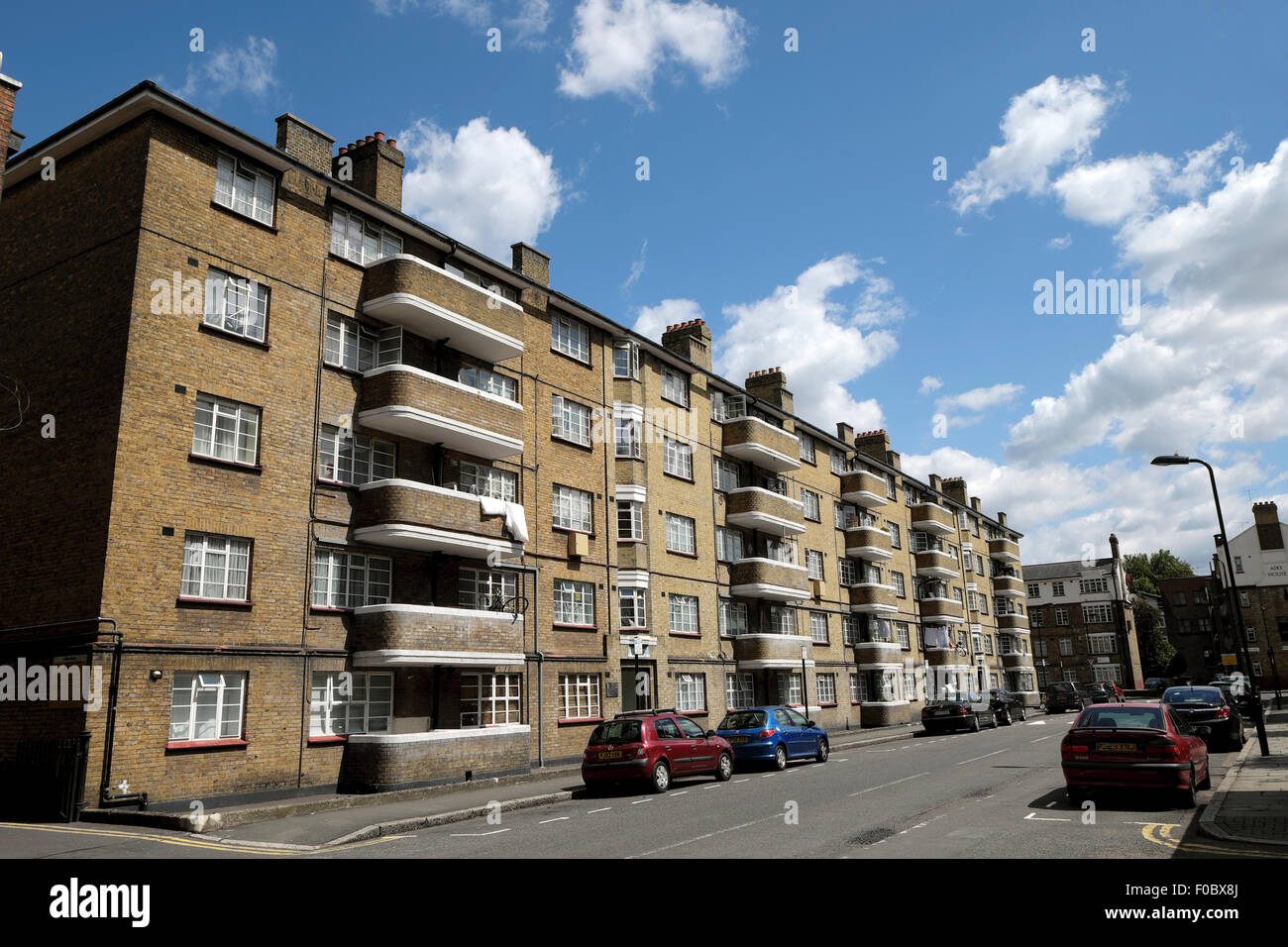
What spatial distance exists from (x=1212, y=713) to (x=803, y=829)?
17.6 metres

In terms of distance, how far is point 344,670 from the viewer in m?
19.1

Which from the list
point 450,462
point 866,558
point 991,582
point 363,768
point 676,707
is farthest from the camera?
point 991,582

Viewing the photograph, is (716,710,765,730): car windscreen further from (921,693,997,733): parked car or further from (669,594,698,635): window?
(921,693,997,733): parked car

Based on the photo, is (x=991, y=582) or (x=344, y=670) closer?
(x=344, y=670)

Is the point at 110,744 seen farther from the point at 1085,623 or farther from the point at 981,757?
the point at 1085,623

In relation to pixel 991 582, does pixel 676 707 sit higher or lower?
lower

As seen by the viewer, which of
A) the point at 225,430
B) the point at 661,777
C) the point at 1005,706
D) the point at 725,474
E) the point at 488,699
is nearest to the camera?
the point at 225,430

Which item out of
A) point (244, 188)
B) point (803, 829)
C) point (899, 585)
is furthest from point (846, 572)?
point (803, 829)

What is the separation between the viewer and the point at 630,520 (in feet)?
94.9

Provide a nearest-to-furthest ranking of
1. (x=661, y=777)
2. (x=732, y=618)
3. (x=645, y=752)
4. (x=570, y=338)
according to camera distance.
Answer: (x=645, y=752)
(x=661, y=777)
(x=570, y=338)
(x=732, y=618)
